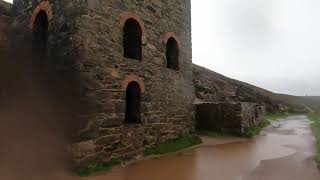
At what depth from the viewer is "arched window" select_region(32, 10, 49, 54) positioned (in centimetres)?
848

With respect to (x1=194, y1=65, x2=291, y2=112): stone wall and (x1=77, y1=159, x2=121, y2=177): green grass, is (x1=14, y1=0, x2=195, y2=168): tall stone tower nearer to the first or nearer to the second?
(x1=77, y1=159, x2=121, y2=177): green grass

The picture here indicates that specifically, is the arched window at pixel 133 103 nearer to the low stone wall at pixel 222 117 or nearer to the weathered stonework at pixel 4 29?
the weathered stonework at pixel 4 29

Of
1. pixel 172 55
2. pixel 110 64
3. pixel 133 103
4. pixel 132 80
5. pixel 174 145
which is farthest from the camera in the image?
pixel 172 55

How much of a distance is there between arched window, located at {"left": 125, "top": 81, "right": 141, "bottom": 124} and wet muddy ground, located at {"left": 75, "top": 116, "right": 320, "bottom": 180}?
1.25 meters

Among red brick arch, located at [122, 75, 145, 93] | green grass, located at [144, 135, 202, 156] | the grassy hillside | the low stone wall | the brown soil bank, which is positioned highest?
the grassy hillside

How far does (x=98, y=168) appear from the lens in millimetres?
7082

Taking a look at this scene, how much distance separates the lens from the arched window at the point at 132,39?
8.91 m

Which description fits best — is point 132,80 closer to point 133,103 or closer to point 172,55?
point 133,103

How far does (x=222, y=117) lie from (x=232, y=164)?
5.09 metres

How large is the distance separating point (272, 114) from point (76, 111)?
22.9 m

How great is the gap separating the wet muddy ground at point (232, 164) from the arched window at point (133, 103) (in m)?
1.25

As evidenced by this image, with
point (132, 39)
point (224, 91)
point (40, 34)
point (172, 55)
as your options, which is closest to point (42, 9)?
point (40, 34)

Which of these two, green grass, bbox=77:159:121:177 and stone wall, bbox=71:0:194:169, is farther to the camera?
stone wall, bbox=71:0:194:169

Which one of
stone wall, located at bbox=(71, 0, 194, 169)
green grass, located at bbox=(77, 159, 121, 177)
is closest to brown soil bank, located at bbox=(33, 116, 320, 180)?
green grass, located at bbox=(77, 159, 121, 177)
